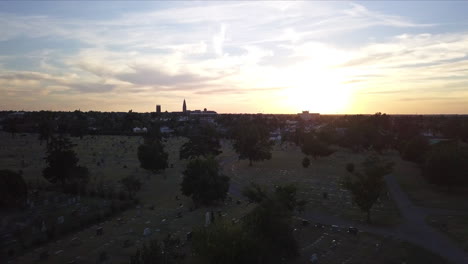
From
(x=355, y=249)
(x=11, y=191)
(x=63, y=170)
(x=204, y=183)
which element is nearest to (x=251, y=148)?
(x=204, y=183)

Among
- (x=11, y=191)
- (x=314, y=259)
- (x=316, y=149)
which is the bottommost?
(x=314, y=259)

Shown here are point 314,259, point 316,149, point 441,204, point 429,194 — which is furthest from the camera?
point 316,149

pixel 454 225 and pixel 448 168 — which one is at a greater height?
pixel 448 168

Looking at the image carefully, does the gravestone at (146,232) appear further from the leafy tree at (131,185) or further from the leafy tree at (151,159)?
the leafy tree at (151,159)

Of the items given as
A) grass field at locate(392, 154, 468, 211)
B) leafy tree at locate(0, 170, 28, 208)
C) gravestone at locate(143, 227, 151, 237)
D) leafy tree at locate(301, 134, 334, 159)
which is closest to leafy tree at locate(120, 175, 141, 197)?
leafy tree at locate(0, 170, 28, 208)

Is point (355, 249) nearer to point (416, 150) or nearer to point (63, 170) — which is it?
point (63, 170)

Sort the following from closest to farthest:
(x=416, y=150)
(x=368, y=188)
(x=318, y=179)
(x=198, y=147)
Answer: (x=368, y=188) → (x=318, y=179) → (x=416, y=150) → (x=198, y=147)
